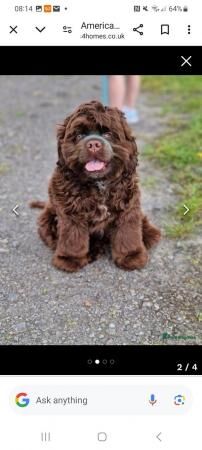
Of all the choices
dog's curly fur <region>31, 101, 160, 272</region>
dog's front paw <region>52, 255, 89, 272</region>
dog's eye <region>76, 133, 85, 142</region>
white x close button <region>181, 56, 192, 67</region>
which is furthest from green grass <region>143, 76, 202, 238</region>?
white x close button <region>181, 56, 192, 67</region>

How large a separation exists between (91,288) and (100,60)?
960 millimetres

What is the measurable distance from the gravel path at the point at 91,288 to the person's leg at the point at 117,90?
0.55m

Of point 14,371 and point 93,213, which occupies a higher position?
point 93,213

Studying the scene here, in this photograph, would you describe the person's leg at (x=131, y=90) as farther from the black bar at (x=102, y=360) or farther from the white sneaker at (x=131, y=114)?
the black bar at (x=102, y=360)

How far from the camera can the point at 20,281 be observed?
265 cm

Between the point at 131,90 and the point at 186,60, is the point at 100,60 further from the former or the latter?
the point at 131,90

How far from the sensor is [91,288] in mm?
2629

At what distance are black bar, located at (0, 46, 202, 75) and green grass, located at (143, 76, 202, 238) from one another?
2.82 feet

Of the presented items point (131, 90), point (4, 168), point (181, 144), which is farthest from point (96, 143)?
point (131, 90)
